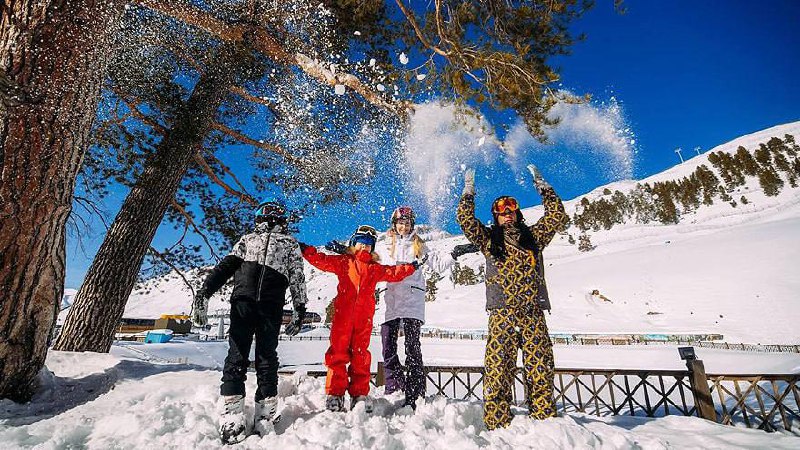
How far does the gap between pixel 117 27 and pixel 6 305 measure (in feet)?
9.37

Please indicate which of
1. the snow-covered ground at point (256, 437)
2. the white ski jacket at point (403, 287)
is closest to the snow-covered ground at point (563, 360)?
the snow-covered ground at point (256, 437)

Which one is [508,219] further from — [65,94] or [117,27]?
[117,27]

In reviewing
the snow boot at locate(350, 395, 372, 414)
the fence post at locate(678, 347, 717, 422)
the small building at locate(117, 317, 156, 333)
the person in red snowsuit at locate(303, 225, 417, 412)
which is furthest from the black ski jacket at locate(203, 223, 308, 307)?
the small building at locate(117, 317, 156, 333)

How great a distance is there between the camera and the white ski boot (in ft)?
8.36

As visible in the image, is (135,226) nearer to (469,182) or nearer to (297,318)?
(297,318)

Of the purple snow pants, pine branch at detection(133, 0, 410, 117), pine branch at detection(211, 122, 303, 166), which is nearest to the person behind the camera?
the purple snow pants

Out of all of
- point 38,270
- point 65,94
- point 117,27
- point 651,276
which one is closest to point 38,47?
point 65,94

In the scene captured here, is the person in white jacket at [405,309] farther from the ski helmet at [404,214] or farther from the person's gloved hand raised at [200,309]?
the person's gloved hand raised at [200,309]

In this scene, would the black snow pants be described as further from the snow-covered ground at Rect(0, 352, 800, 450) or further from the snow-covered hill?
the snow-covered hill

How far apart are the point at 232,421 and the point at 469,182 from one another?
2743 mm

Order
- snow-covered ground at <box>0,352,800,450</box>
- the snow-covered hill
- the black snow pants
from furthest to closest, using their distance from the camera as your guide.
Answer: the snow-covered hill < the black snow pants < snow-covered ground at <box>0,352,800,450</box>

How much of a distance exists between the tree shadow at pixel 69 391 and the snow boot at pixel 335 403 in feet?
6.63

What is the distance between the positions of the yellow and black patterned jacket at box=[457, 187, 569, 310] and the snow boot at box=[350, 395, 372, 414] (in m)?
1.34

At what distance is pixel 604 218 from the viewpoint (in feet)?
287
